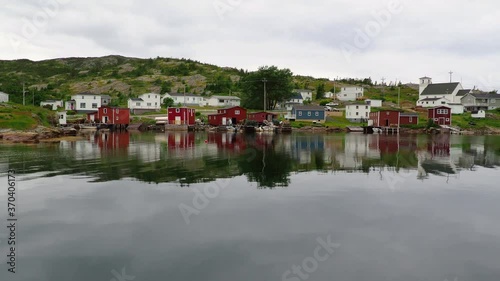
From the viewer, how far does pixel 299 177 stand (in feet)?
78.1

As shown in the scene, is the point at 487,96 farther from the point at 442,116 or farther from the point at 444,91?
the point at 442,116

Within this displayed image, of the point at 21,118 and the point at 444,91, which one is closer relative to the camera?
the point at 21,118

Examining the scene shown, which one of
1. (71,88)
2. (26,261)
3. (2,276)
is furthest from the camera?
(71,88)

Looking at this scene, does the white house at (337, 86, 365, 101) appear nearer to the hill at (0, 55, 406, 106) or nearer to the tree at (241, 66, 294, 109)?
the hill at (0, 55, 406, 106)

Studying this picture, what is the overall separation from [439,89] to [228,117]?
6867 centimetres

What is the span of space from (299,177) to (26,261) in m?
16.3

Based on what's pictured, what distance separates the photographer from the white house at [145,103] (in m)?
101

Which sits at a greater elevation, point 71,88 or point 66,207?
point 71,88

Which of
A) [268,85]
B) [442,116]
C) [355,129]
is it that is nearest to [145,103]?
[268,85]

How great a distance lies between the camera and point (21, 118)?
5544 cm

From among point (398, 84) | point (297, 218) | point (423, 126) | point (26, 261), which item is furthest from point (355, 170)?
point (398, 84)

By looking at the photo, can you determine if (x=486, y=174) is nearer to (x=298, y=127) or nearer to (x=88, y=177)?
(x=88, y=177)

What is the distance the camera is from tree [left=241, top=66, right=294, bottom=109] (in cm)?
9300

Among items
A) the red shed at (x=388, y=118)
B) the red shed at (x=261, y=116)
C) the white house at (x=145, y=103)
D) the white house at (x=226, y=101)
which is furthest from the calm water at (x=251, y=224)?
the white house at (x=226, y=101)
